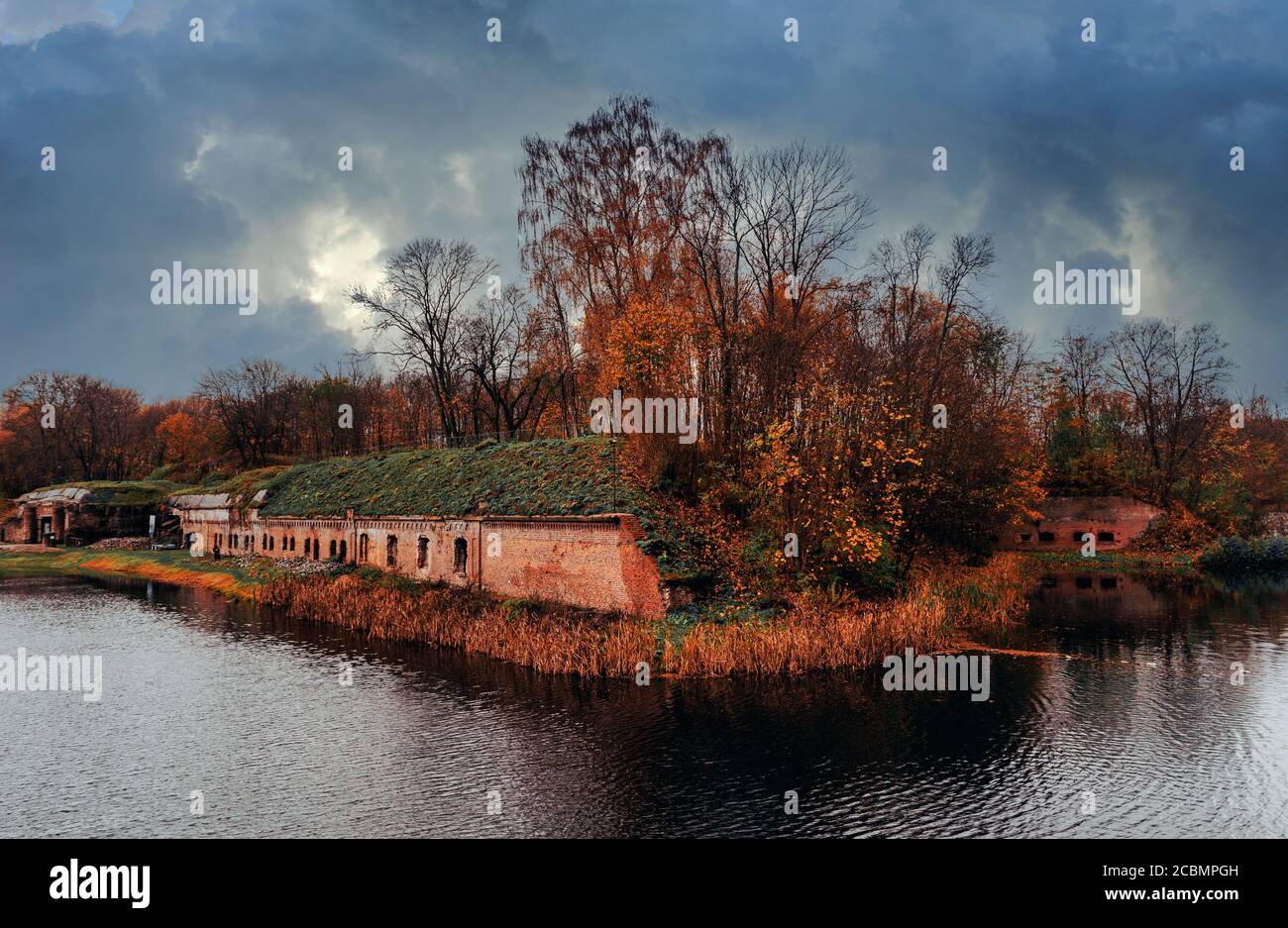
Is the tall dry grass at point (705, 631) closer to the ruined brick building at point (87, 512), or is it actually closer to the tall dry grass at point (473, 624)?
the tall dry grass at point (473, 624)

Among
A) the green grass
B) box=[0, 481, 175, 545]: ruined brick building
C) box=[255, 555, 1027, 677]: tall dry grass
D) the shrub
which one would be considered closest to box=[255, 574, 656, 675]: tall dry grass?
box=[255, 555, 1027, 677]: tall dry grass

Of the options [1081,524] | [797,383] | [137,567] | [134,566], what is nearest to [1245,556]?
[1081,524]

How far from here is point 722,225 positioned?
27859 millimetres

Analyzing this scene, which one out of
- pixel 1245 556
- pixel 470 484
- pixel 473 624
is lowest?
pixel 473 624

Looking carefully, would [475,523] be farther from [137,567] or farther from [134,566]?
[134,566]

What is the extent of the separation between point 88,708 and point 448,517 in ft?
40.5

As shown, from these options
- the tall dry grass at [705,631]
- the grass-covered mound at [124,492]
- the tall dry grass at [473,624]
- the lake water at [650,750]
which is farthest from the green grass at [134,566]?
the lake water at [650,750]

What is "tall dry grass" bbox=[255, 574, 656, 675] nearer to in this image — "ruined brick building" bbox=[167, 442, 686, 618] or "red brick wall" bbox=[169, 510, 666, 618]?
"red brick wall" bbox=[169, 510, 666, 618]

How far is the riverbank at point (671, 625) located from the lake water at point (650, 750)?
730mm

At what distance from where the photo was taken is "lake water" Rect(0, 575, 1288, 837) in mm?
10938

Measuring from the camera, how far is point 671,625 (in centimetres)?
2002

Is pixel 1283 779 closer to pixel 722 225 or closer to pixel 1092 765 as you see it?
pixel 1092 765

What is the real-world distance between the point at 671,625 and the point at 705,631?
137 centimetres

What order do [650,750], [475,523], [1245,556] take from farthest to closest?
[1245,556] < [475,523] < [650,750]
